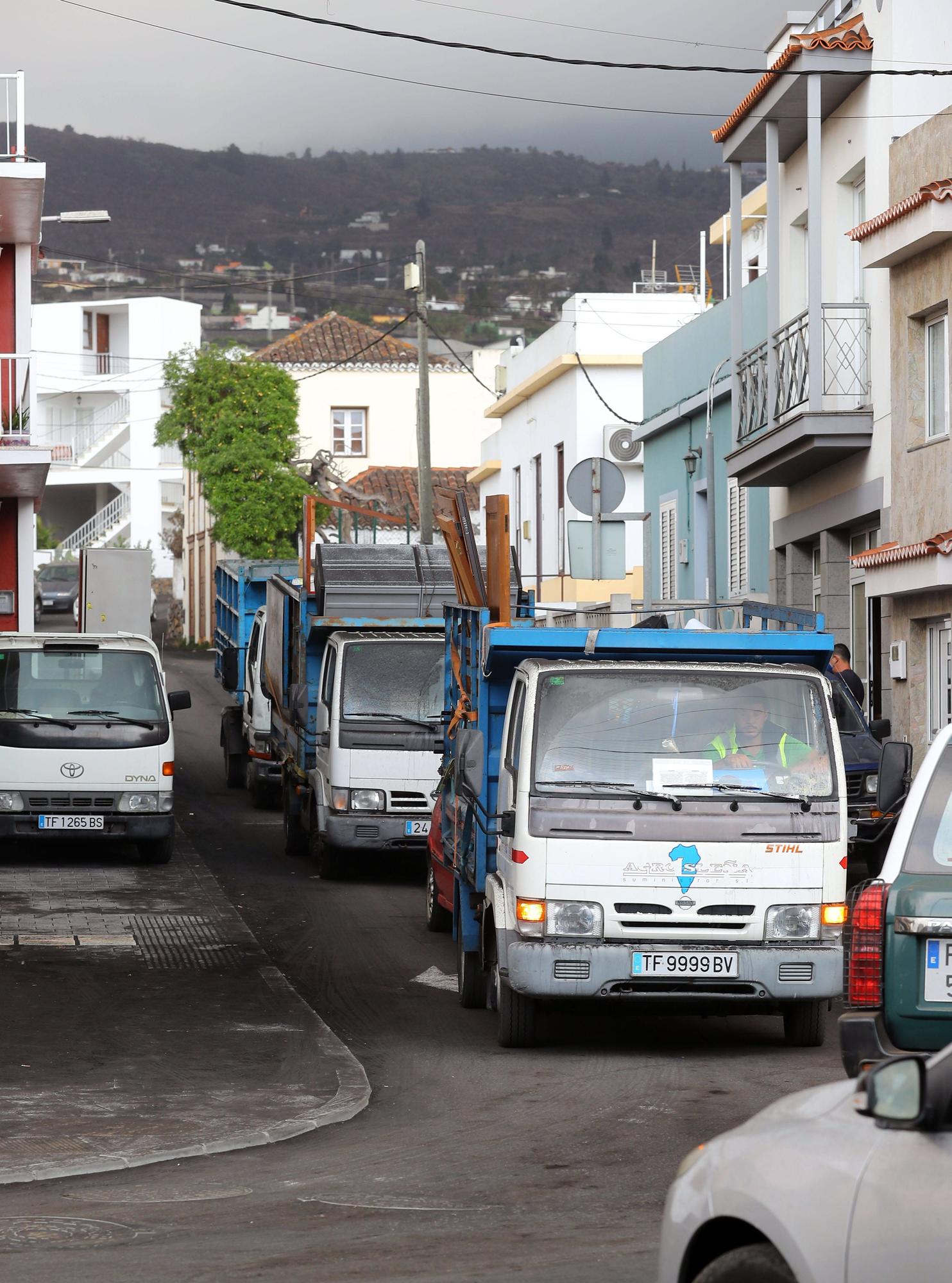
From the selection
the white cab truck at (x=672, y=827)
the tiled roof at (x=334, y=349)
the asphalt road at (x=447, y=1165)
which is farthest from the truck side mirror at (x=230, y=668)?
the tiled roof at (x=334, y=349)

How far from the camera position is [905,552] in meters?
18.3

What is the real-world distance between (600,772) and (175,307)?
270ft

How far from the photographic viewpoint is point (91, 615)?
26.6 meters

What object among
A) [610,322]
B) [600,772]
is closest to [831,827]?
[600,772]

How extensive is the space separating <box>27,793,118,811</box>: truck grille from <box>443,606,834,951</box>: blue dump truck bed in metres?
6.88

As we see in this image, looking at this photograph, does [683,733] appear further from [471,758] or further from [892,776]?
[892,776]

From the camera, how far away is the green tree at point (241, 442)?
166 ft

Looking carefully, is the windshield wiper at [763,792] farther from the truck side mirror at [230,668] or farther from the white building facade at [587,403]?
the white building facade at [587,403]

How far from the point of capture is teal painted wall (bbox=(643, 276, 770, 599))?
26.3m

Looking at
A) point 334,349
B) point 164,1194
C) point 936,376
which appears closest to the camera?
point 164,1194

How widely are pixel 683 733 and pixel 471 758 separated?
124cm

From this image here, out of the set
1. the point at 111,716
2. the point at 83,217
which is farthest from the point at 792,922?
the point at 83,217

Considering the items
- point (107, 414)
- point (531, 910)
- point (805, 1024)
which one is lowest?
point (805, 1024)

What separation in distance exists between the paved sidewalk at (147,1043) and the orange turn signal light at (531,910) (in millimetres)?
1113
